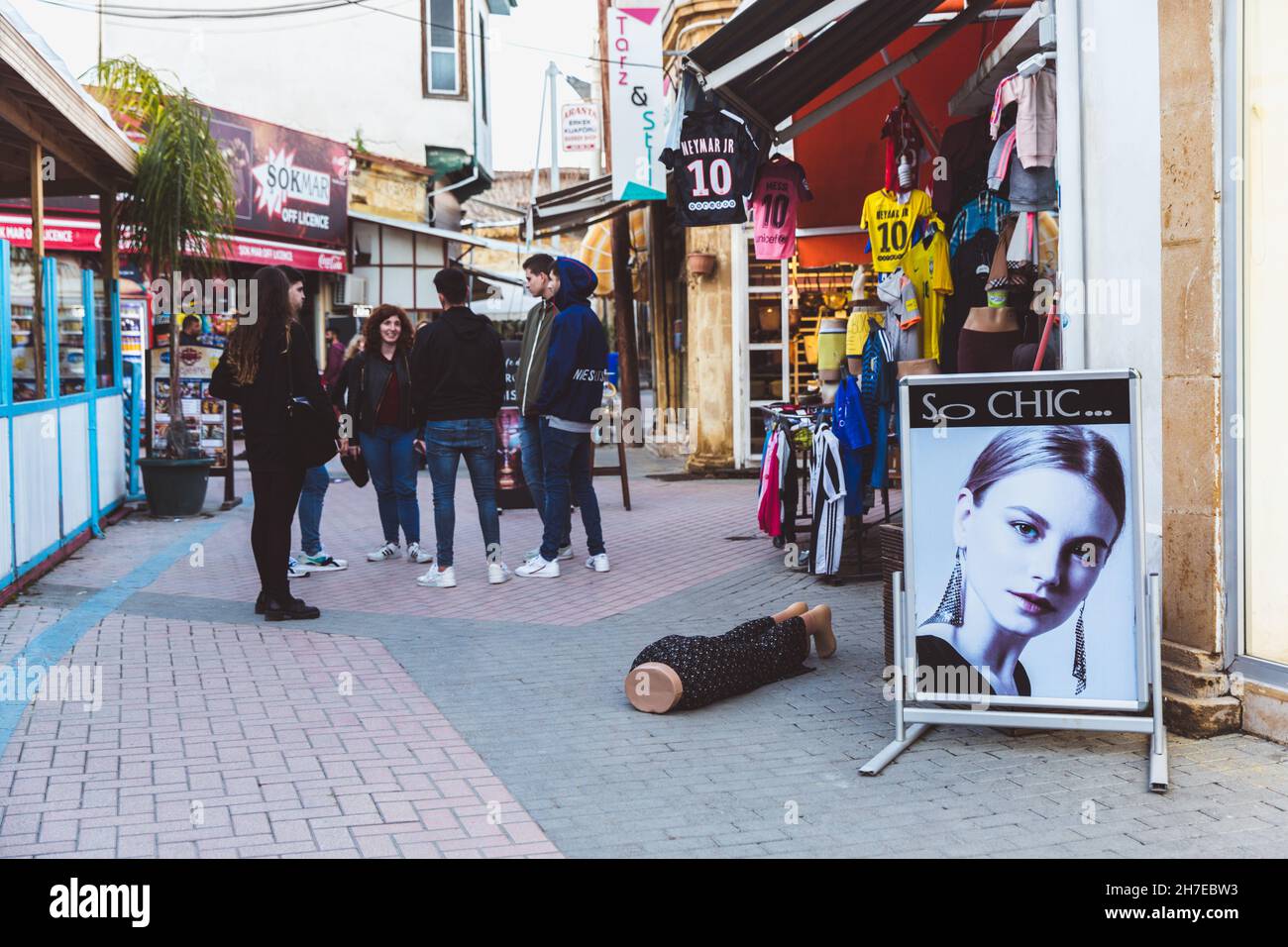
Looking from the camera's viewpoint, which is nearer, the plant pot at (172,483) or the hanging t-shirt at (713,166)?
the hanging t-shirt at (713,166)

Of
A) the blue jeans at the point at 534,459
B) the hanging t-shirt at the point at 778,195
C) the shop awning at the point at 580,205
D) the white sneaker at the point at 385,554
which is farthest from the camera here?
the shop awning at the point at 580,205

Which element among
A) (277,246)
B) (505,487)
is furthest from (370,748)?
(277,246)

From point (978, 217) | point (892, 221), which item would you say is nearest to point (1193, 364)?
point (978, 217)

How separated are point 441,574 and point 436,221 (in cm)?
2089

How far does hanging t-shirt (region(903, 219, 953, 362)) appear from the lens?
7.64m

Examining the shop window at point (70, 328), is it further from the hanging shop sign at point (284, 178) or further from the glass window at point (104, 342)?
the hanging shop sign at point (284, 178)

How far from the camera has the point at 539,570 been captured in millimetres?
9008

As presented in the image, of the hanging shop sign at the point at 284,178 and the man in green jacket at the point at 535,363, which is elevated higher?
the hanging shop sign at the point at 284,178

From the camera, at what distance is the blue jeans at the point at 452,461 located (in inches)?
332

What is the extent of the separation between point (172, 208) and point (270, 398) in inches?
224

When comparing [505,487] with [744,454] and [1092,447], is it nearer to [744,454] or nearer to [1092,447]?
[744,454]

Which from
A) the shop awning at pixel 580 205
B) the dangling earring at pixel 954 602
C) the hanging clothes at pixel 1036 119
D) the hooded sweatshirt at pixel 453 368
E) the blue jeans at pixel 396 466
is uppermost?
the shop awning at pixel 580 205

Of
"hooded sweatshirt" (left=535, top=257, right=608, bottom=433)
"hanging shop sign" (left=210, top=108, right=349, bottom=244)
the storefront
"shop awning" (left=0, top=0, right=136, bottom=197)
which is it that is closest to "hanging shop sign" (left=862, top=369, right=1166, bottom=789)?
"hooded sweatshirt" (left=535, top=257, right=608, bottom=433)

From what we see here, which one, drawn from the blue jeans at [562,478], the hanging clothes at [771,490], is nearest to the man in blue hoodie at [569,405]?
the blue jeans at [562,478]
